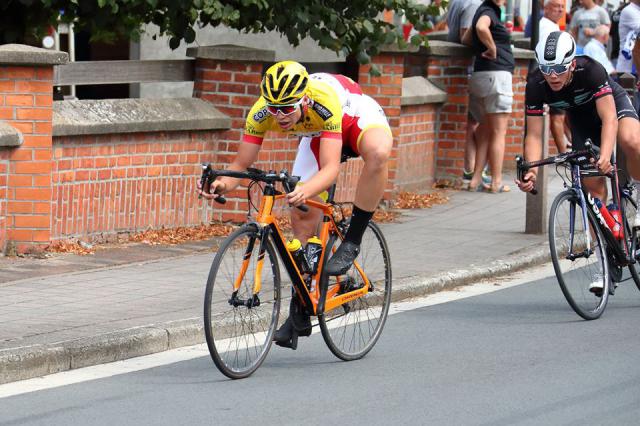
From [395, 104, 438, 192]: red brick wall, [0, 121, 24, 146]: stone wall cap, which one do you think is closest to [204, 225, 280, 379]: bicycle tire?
[0, 121, 24, 146]: stone wall cap

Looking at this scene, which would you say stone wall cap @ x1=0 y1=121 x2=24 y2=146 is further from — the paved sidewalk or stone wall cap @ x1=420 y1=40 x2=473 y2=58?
stone wall cap @ x1=420 y1=40 x2=473 y2=58

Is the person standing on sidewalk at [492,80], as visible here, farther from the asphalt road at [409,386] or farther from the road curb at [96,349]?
the road curb at [96,349]

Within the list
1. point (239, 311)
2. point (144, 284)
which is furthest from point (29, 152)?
point (239, 311)

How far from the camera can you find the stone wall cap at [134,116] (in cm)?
1139

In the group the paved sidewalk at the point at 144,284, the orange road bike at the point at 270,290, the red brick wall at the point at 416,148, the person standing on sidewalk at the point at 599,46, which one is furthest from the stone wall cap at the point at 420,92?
the orange road bike at the point at 270,290

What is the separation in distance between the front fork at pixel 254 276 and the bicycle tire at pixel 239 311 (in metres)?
0.01

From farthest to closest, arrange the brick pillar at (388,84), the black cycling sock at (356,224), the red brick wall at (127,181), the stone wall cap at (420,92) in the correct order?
the stone wall cap at (420,92), the brick pillar at (388,84), the red brick wall at (127,181), the black cycling sock at (356,224)

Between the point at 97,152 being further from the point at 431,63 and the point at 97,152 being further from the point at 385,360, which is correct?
the point at 431,63

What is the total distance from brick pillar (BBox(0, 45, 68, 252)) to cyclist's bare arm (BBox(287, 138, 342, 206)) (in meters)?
3.67

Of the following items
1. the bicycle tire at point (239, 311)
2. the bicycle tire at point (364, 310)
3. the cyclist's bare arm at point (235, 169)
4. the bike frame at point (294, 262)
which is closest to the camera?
the bicycle tire at point (239, 311)

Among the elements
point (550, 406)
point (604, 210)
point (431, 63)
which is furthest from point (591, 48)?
point (550, 406)

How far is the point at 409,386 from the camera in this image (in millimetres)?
7496

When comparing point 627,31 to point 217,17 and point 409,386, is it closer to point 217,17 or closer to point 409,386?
point 217,17

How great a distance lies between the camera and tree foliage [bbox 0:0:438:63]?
11.8 metres
